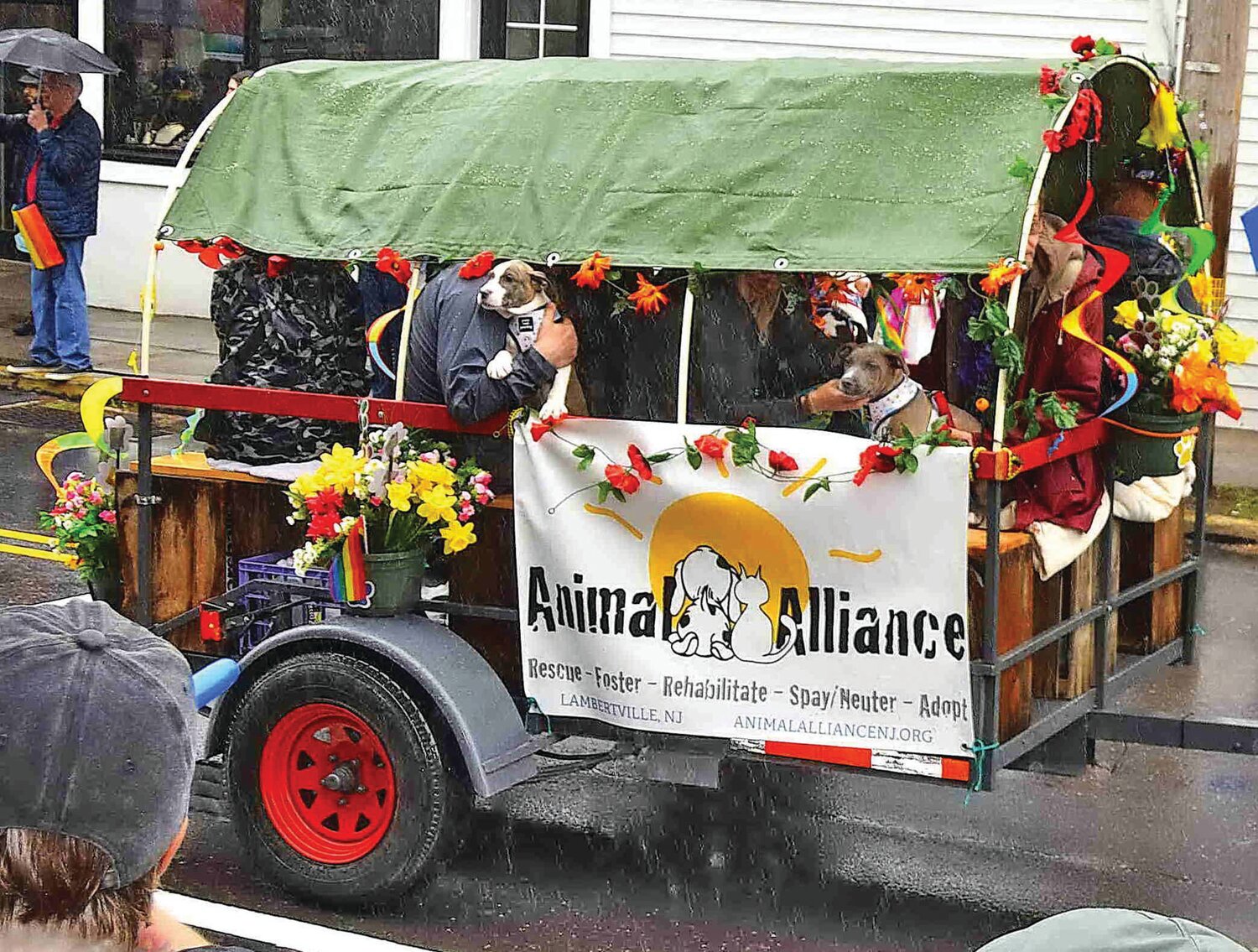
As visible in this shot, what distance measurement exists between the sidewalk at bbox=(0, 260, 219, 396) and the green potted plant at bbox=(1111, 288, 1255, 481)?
870 centimetres

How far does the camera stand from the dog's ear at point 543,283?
5836mm

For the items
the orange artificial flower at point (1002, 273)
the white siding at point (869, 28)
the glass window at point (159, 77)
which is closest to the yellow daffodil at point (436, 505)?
the orange artificial flower at point (1002, 273)

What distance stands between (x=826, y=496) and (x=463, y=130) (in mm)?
1773

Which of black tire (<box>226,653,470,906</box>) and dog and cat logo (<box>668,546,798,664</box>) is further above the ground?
dog and cat logo (<box>668,546,798,664</box>)

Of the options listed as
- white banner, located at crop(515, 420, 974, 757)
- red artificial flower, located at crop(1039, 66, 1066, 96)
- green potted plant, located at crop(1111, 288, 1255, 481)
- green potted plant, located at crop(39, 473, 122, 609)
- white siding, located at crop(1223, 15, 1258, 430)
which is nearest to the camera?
white banner, located at crop(515, 420, 974, 757)

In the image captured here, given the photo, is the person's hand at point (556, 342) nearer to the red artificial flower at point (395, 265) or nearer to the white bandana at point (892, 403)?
the red artificial flower at point (395, 265)

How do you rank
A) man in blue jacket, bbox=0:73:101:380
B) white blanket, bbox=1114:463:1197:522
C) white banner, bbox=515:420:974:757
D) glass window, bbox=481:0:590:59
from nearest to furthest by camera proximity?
1. white banner, bbox=515:420:974:757
2. white blanket, bbox=1114:463:1197:522
3. man in blue jacket, bbox=0:73:101:380
4. glass window, bbox=481:0:590:59

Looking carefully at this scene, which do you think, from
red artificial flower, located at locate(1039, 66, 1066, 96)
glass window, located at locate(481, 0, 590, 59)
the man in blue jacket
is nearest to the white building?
glass window, located at locate(481, 0, 590, 59)

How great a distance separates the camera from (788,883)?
6.15m

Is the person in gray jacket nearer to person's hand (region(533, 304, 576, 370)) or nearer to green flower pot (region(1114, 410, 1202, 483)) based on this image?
person's hand (region(533, 304, 576, 370))

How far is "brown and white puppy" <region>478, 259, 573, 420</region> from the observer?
5715mm

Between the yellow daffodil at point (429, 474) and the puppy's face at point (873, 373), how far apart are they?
3.97 feet

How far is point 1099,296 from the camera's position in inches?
235

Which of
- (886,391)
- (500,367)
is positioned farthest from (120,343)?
(886,391)
